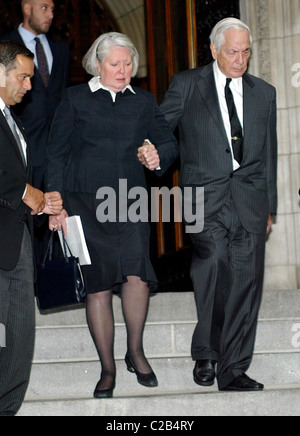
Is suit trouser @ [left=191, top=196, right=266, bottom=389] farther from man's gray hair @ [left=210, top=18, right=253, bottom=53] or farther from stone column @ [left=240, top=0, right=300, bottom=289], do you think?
stone column @ [left=240, top=0, right=300, bottom=289]

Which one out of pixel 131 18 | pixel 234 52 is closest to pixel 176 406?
pixel 234 52

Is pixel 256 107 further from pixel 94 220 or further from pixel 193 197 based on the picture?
pixel 94 220

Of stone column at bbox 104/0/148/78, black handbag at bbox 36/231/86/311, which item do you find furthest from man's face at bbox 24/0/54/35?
stone column at bbox 104/0/148/78

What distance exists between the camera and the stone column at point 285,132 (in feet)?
24.4

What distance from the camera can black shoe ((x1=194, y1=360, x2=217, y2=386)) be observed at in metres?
5.17

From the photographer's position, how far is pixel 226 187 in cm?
524

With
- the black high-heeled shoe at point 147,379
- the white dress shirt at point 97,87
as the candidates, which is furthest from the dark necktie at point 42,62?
the black high-heeled shoe at point 147,379

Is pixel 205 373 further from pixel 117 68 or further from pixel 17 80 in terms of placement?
pixel 17 80

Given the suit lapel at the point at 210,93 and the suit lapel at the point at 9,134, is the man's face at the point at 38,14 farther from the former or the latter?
the suit lapel at the point at 9,134

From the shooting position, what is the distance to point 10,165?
4480 mm

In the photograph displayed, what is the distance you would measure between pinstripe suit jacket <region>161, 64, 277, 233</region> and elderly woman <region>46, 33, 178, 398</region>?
0.19m

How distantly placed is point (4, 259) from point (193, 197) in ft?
4.35

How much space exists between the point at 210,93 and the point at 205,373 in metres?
1.56

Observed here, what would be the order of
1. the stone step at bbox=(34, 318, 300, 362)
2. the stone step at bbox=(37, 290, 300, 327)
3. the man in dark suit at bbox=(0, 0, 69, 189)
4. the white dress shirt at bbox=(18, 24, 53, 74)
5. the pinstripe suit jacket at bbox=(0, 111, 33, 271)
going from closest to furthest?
the pinstripe suit jacket at bbox=(0, 111, 33, 271)
the stone step at bbox=(34, 318, 300, 362)
the stone step at bbox=(37, 290, 300, 327)
the man in dark suit at bbox=(0, 0, 69, 189)
the white dress shirt at bbox=(18, 24, 53, 74)
